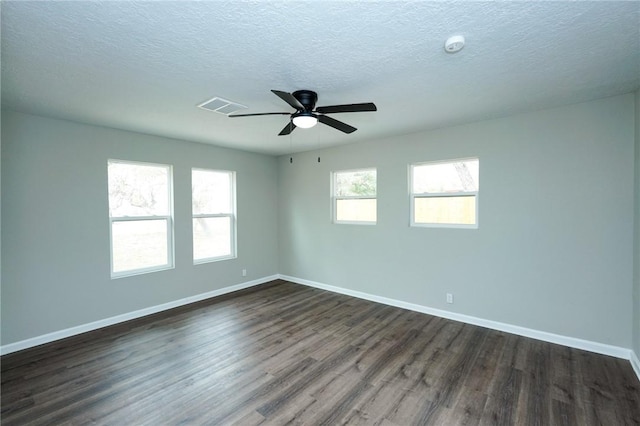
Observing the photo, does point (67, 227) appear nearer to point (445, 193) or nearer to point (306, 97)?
point (306, 97)

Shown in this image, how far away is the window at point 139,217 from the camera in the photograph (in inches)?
151

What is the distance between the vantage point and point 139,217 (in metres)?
4.05

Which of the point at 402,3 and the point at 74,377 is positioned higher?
the point at 402,3

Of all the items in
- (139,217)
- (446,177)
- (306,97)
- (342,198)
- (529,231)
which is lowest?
(529,231)

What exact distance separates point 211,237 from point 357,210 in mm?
2614

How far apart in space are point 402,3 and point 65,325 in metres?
4.69

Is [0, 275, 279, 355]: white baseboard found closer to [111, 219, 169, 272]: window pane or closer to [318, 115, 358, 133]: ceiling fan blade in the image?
[111, 219, 169, 272]: window pane

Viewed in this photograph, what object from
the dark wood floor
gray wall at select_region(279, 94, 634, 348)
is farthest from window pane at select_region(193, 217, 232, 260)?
gray wall at select_region(279, 94, 634, 348)

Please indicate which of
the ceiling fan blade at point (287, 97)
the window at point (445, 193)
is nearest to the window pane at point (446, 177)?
the window at point (445, 193)

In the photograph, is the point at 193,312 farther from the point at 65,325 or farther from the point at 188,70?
the point at 188,70

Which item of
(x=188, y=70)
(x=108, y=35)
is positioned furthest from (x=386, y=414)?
(x=108, y=35)

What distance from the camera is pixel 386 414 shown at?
2.09 m

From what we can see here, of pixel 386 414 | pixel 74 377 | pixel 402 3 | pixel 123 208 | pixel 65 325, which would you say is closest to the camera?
pixel 402 3

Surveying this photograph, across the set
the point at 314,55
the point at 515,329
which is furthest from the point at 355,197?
the point at 314,55
